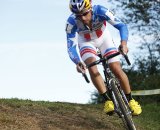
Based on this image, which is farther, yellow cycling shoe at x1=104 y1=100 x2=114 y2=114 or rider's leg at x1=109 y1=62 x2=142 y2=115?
rider's leg at x1=109 y1=62 x2=142 y2=115

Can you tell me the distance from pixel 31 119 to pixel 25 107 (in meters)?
1.46

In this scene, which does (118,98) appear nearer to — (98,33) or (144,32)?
(98,33)

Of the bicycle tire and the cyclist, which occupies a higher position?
the cyclist

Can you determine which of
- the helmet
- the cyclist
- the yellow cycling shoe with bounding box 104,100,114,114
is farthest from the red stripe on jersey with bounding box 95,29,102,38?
the yellow cycling shoe with bounding box 104,100,114,114

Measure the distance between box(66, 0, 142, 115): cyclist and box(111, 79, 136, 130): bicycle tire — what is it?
1.09 feet

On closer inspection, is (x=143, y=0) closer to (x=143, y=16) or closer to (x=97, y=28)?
(x=143, y=16)

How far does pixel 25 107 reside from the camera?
1152 centimetres

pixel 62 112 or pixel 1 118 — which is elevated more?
pixel 1 118

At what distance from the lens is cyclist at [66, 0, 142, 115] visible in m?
8.50

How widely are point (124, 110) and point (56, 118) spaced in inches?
112

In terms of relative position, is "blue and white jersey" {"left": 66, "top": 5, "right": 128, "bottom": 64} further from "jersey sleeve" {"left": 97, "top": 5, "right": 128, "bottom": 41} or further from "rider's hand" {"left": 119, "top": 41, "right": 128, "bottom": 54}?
"rider's hand" {"left": 119, "top": 41, "right": 128, "bottom": 54}

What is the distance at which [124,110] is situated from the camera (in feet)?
27.0

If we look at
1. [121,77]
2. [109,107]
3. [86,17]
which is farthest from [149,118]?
[86,17]

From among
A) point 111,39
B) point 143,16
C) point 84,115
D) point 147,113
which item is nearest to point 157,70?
point 143,16
